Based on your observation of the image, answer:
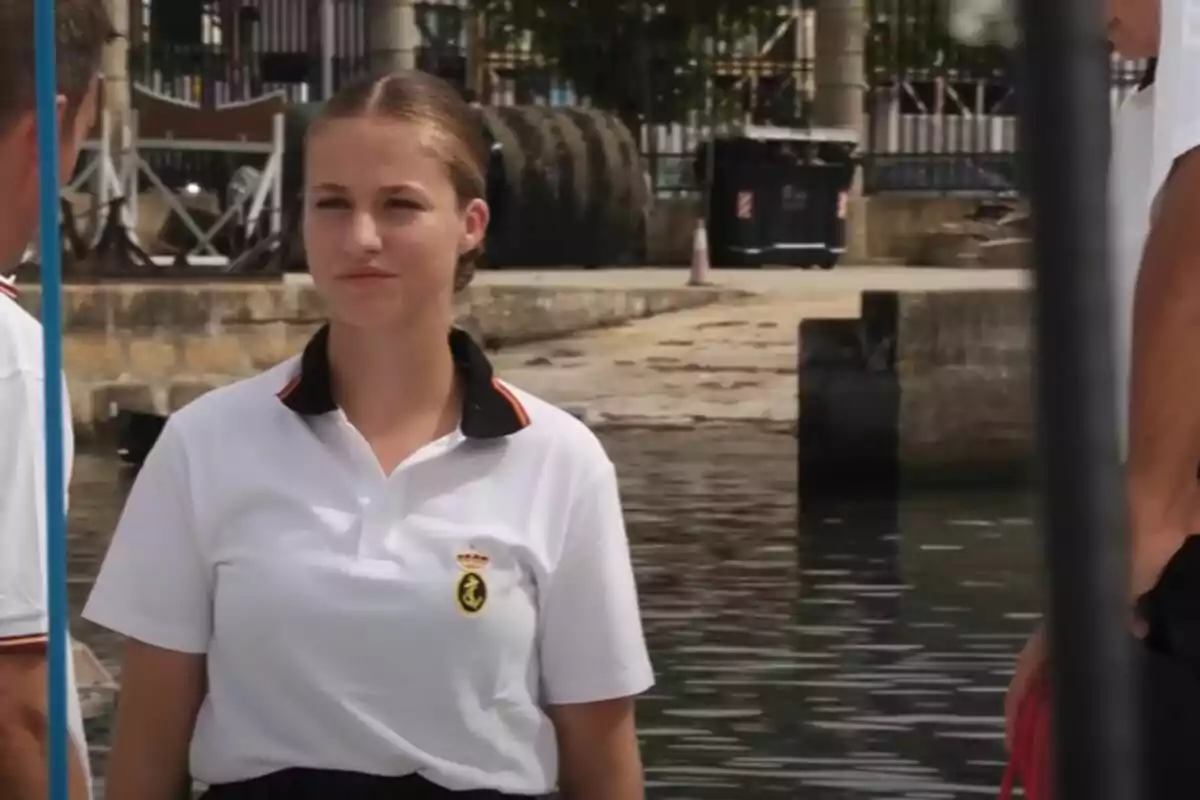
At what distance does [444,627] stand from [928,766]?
4.78 meters

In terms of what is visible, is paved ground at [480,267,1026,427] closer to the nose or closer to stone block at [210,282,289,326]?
stone block at [210,282,289,326]

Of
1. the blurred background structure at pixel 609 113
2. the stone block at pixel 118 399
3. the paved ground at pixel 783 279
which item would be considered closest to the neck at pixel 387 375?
the stone block at pixel 118 399

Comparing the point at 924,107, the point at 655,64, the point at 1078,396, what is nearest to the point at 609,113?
the point at 655,64

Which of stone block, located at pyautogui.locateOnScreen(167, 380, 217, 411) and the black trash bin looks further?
the black trash bin

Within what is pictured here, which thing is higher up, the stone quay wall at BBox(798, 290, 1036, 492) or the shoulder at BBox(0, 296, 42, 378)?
the shoulder at BBox(0, 296, 42, 378)

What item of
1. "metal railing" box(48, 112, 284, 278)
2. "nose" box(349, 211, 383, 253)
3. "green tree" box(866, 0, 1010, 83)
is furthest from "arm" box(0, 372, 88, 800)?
"green tree" box(866, 0, 1010, 83)

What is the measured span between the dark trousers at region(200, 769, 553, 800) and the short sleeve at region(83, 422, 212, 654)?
11 cm

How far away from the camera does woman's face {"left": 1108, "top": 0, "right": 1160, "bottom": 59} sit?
1.40 m

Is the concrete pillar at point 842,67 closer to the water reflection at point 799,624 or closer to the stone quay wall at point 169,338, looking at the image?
the water reflection at point 799,624

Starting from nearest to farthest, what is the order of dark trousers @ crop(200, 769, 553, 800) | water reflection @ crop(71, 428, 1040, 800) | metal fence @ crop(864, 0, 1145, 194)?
dark trousers @ crop(200, 769, 553, 800), water reflection @ crop(71, 428, 1040, 800), metal fence @ crop(864, 0, 1145, 194)

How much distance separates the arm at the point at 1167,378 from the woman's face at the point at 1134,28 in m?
0.11

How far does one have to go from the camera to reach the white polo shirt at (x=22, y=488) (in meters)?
1.56

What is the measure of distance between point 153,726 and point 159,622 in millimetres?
71

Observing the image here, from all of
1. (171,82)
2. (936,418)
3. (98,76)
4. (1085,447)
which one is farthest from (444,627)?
(171,82)
